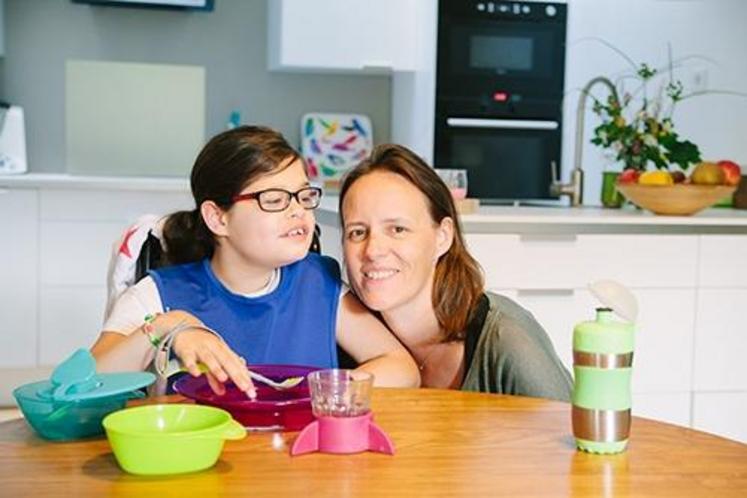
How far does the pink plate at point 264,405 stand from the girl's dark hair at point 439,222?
1.46ft

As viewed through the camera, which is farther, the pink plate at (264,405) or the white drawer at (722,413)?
the white drawer at (722,413)

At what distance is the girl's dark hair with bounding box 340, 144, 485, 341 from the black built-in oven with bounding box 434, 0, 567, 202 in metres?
2.79

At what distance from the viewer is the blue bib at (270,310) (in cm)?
195

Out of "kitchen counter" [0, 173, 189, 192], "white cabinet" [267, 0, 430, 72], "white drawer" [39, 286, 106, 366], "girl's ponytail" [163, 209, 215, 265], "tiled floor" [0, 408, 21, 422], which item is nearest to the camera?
"girl's ponytail" [163, 209, 215, 265]

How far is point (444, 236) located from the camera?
1980 mm

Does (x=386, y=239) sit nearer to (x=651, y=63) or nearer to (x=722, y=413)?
(x=722, y=413)

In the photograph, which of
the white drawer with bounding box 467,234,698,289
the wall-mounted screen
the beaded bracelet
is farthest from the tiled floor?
the beaded bracelet

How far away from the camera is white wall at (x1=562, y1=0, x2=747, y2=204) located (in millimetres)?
5031

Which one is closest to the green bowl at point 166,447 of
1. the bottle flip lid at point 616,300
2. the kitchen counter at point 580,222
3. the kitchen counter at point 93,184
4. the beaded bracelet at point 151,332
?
the beaded bracelet at point 151,332

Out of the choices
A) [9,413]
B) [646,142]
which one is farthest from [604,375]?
[9,413]

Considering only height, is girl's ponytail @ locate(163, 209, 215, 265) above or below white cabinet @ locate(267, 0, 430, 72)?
below

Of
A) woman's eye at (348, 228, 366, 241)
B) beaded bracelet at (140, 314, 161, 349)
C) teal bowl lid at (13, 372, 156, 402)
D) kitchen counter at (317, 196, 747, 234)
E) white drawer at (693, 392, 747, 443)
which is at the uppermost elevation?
woman's eye at (348, 228, 366, 241)

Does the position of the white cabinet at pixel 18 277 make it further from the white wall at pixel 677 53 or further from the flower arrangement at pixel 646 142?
the white wall at pixel 677 53

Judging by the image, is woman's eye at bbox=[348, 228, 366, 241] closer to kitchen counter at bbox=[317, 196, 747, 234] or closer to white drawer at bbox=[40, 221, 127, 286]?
kitchen counter at bbox=[317, 196, 747, 234]
